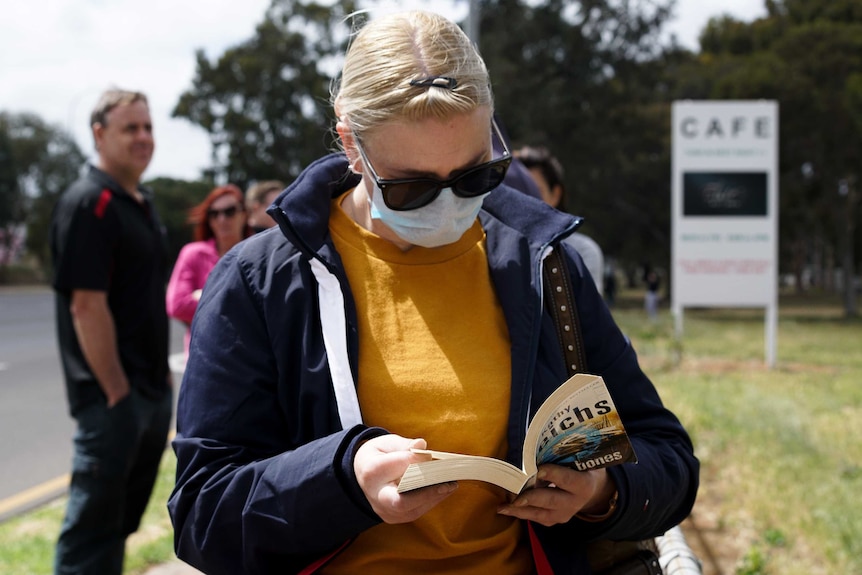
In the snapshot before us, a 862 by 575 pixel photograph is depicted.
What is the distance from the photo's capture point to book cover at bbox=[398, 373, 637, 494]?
4.55 ft

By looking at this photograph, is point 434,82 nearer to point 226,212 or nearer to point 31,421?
point 226,212

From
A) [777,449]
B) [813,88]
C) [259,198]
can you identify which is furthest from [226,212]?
[813,88]

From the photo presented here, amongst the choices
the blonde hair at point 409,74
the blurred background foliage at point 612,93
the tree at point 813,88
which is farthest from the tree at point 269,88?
the blonde hair at point 409,74

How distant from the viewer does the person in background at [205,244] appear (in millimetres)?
4746

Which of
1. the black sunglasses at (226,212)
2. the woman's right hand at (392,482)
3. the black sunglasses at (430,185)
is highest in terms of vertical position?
the black sunglasses at (430,185)

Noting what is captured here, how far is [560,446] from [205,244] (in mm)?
3904

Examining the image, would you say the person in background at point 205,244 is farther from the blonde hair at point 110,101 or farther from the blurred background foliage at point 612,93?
the blurred background foliage at point 612,93

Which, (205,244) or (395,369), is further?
(205,244)

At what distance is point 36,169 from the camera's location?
54719mm

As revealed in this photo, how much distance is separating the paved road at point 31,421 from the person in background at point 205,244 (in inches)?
73.1

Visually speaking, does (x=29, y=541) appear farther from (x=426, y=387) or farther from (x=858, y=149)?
(x=858, y=149)

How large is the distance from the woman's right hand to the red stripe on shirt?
232 centimetres

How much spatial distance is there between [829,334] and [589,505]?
19222 mm

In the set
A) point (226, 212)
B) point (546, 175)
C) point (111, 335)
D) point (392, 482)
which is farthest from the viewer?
point (226, 212)
